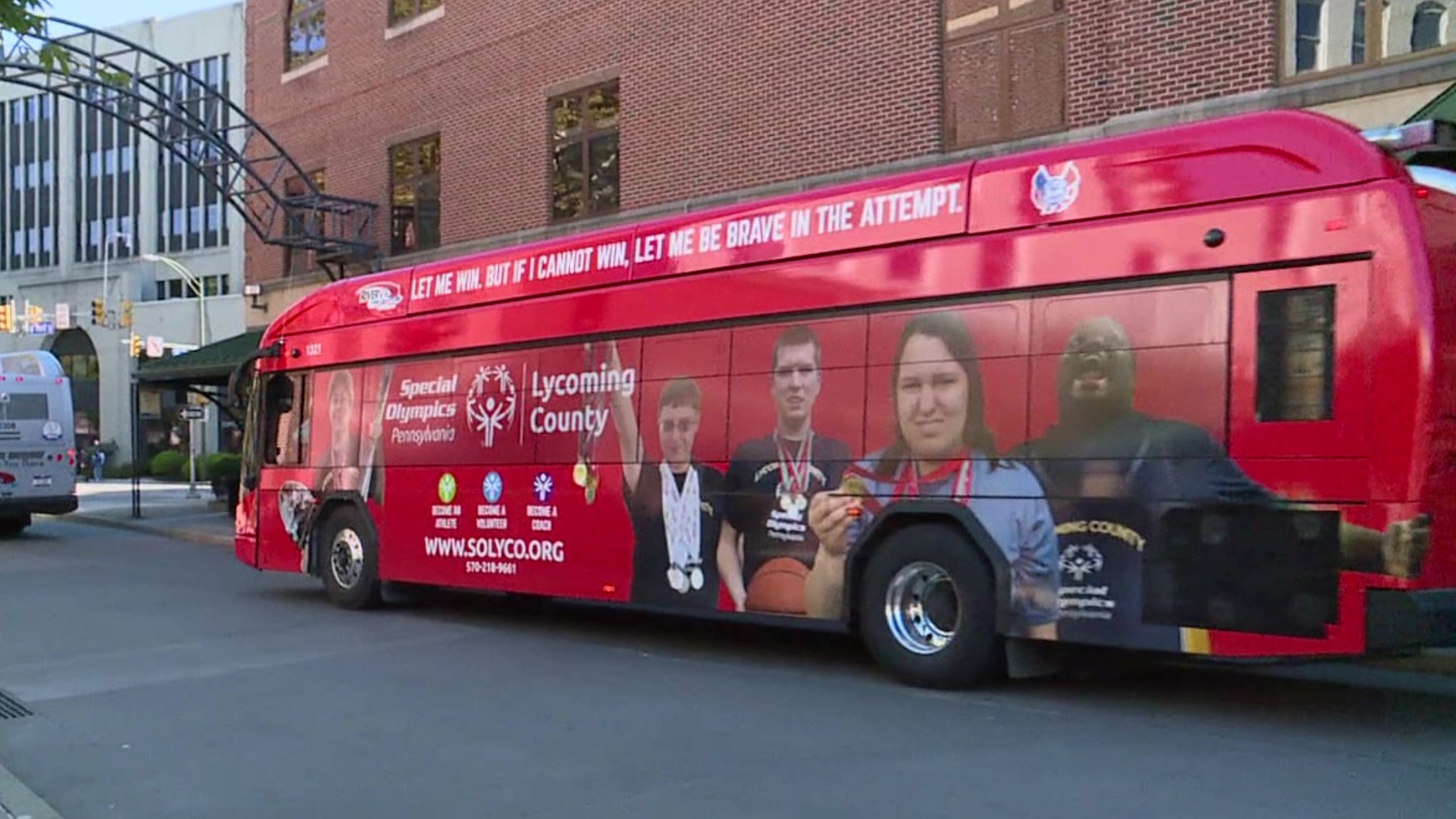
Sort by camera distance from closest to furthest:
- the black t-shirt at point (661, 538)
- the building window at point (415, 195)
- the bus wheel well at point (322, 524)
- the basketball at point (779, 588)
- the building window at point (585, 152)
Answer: the basketball at point (779, 588)
the black t-shirt at point (661, 538)
the bus wheel well at point (322, 524)
the building window at point (585, 152)
the building window at point (415, 195)

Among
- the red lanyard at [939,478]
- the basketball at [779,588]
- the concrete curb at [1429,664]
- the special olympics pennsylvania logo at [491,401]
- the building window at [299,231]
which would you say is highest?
the building window at [299,231]

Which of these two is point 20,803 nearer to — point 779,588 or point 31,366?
point 779,588

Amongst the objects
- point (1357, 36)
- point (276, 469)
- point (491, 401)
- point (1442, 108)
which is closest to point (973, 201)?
point (1442, 108)

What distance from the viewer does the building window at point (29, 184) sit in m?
67.8

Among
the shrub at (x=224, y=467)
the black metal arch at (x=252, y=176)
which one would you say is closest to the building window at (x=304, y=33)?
the black metal arch at (x=252, y=176)

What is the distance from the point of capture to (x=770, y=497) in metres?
10.2

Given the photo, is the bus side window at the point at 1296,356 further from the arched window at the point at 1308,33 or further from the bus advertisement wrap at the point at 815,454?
the arched window at the point at 1308,33

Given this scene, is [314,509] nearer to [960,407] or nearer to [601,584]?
[601,584]

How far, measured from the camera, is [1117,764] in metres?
7.02

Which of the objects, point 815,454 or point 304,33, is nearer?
point 815,454

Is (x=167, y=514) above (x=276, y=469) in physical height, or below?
below

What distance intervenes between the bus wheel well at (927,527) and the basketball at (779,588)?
410 mm

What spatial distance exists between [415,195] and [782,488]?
16296mm

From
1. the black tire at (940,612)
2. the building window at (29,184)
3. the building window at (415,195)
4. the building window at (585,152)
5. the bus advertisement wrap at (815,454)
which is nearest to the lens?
the bus advertisement wrap at (815,454)
